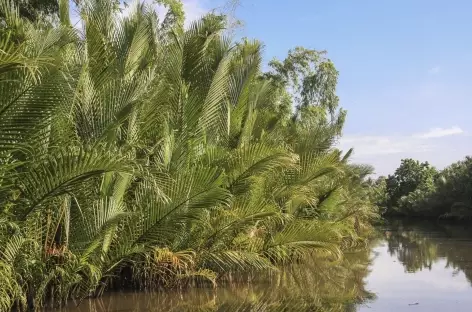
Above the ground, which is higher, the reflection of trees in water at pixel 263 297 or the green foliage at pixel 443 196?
the green foliage at pixel 443 196

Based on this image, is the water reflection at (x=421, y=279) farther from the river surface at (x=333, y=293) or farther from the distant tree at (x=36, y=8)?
the distant tree at (x=36, y=8)

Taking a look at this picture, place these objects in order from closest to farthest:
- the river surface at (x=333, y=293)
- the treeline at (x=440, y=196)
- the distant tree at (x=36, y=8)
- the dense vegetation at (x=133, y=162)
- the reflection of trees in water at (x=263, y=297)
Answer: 1. the dense vegetation at (x=133, y=162)
2. the reflection of trees in water at (x=263, y=297)
3. the river surface at (x=333, y=293)
4. the distant tree at (x=36, y=8)
5. the treeline at (x=440, y=196)

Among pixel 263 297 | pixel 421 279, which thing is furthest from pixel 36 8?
pixel 421 279

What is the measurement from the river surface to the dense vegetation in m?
0.36

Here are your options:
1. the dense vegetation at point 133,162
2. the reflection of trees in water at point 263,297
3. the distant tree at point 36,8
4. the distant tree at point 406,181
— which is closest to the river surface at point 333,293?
the reflection of trees in water at point 263,297

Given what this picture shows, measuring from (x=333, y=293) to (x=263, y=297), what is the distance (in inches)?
43.0

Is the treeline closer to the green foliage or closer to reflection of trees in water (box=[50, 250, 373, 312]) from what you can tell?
the green foliage

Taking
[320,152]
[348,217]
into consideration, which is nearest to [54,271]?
[320,152]

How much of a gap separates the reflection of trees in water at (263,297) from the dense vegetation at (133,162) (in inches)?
10.6

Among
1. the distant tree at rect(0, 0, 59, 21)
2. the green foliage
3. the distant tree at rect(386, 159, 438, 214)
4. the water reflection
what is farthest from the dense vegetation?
the distant tree at rect(386, 159, 438, 214)

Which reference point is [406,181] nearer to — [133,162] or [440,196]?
[440,196]

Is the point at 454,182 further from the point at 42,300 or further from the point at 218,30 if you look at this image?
the point at 42,300

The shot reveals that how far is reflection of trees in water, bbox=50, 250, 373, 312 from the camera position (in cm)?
Result: 697

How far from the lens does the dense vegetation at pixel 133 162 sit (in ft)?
16.5
